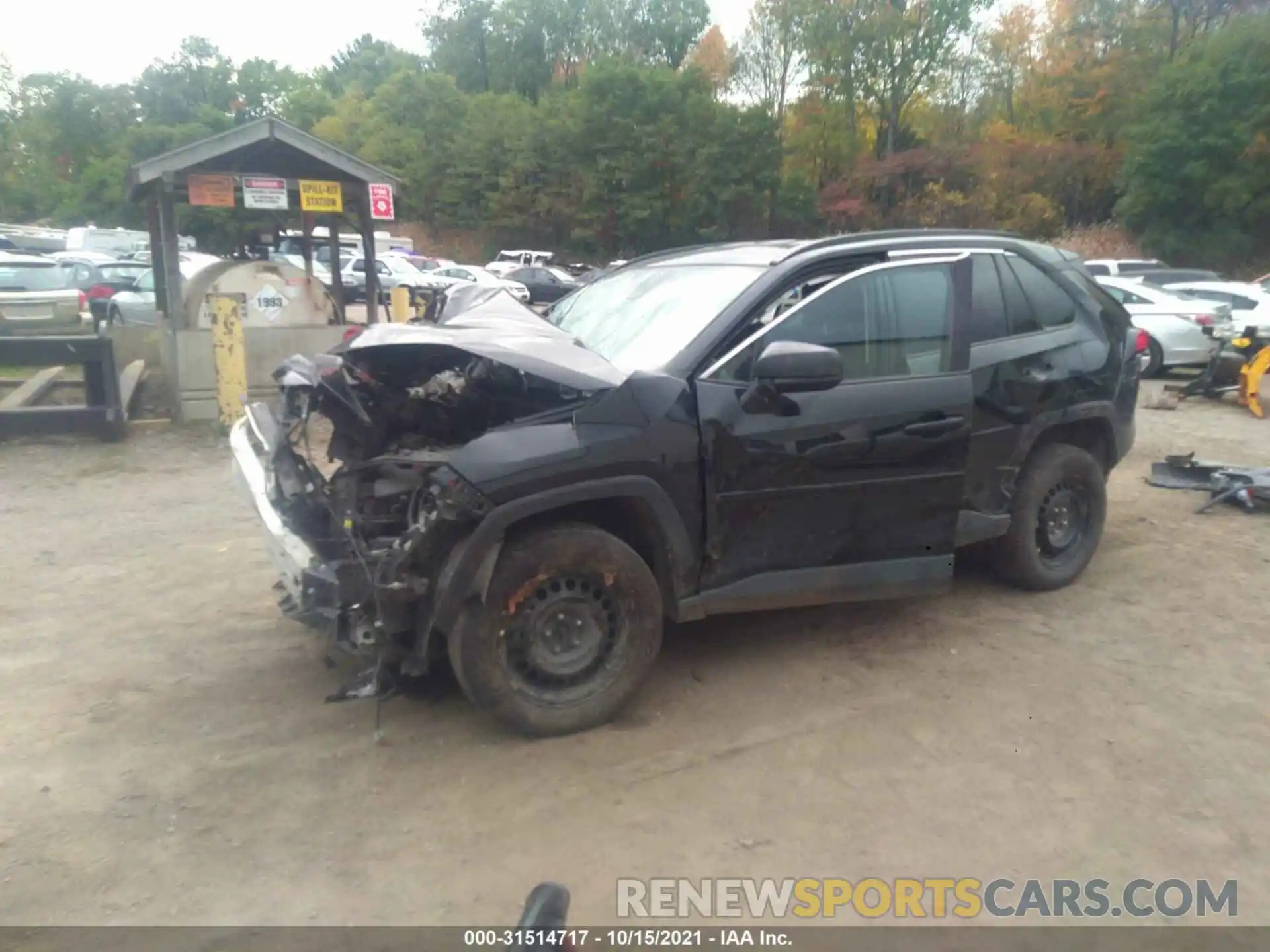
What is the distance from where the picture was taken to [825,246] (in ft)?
15.3

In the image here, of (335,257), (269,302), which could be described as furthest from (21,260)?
(269,302)

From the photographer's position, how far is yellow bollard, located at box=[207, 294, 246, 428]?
404 inches

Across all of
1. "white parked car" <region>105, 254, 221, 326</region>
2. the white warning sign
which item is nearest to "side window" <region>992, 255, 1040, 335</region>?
the white warning sign

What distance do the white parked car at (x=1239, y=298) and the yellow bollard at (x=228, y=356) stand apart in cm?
1456

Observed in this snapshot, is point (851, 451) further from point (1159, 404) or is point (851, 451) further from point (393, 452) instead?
point (1159, 404)

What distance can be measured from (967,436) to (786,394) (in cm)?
104

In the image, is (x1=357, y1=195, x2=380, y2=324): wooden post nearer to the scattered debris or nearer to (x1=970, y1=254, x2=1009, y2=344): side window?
(x1=970, y1=254, x2=1009, y2=344): side window

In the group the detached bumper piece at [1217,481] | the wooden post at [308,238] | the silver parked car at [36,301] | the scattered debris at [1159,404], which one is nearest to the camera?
the detached bumper piece at [1217,481]

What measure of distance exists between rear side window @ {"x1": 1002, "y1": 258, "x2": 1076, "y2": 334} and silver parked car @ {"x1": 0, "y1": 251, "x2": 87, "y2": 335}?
598 inches

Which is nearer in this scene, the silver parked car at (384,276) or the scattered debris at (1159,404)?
the scattered debris at (1159,404)

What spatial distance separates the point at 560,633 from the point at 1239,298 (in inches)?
691

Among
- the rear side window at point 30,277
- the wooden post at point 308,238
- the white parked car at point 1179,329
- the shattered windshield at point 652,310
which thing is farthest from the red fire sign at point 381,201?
the white parked car at point 1179,329

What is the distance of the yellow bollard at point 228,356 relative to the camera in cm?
1025

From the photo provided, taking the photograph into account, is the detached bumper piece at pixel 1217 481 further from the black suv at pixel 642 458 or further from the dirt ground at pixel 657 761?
the black suv at pixel 642 458
